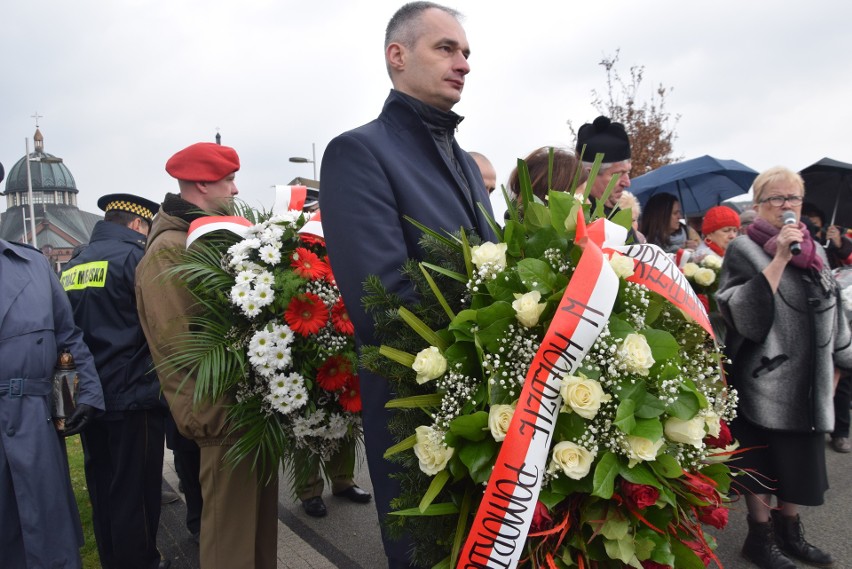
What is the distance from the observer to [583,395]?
1449mm

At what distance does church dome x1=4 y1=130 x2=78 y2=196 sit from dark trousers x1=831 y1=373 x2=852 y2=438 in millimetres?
90436

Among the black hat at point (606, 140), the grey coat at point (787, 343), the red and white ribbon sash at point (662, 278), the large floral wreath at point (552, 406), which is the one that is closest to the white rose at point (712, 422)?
the large floral wreath at point (552, 406)

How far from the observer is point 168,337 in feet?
9.23

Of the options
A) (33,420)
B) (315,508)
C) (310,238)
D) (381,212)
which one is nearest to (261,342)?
(310,238)

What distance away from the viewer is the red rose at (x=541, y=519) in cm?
148

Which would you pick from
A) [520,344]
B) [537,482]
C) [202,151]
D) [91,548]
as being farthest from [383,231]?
[91,548]

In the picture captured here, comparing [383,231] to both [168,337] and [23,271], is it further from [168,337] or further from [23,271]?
[23,271]

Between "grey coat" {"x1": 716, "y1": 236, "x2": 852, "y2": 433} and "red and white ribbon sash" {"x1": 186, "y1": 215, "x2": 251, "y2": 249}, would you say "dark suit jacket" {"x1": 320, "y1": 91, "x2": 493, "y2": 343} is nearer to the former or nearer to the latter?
"red and white ribbon sash" {"x1": 186, "y1": 215, "x2": 251, "y2": 249}

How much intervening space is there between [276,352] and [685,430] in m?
1.61

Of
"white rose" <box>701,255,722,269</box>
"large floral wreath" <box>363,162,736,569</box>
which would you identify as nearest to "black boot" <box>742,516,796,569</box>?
"white rose" <box>701,255,722,269</box>

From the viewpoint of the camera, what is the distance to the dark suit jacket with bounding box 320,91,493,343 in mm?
1938

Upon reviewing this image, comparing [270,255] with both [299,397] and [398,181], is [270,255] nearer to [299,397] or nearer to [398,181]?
[299,397]

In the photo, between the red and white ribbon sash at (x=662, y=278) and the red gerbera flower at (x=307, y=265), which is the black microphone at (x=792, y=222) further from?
the red gerbera flower at (x=307, y=265)

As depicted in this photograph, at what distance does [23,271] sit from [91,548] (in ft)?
7.26
